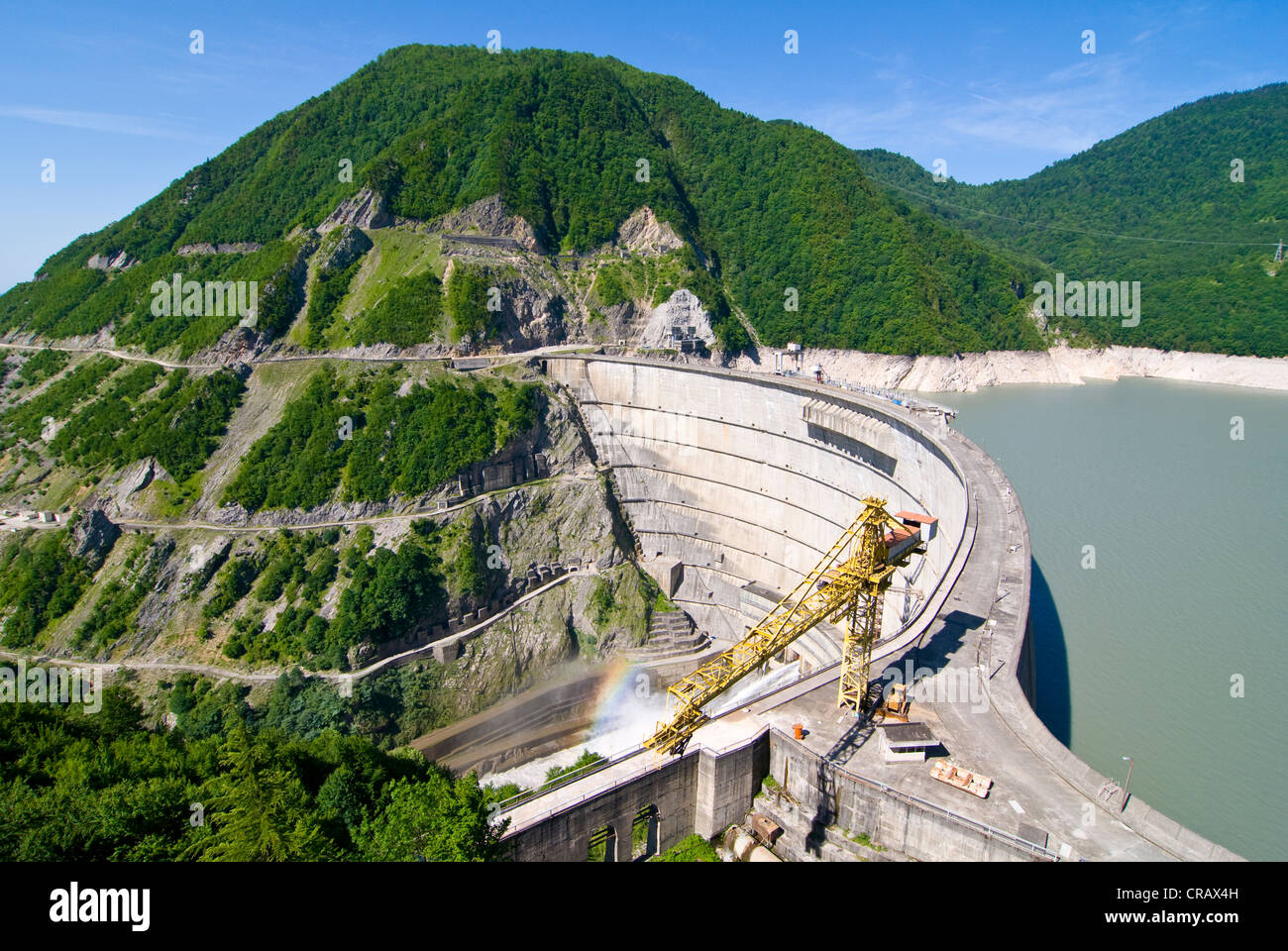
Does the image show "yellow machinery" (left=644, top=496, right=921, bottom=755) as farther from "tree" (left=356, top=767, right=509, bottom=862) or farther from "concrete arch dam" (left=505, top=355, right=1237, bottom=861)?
"tree" (left=356, top=767, right=509, bottom=862)

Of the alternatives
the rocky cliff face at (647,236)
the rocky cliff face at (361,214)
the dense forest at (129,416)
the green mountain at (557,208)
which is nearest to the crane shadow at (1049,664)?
the green mountain at (557,208)

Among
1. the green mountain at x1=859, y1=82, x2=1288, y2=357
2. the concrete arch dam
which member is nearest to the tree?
the concrete arch dam

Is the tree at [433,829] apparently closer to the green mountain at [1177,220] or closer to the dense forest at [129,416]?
the dense forest at [129,416]

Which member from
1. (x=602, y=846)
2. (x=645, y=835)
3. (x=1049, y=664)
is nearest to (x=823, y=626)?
(x=1049, y=664)

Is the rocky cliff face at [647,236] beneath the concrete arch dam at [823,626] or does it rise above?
above

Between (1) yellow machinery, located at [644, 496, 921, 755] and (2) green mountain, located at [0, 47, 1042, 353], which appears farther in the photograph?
(2) green mountain, located at [0, 47, 1042, 353]

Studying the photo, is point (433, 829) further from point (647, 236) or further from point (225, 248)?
point (225, 248)
